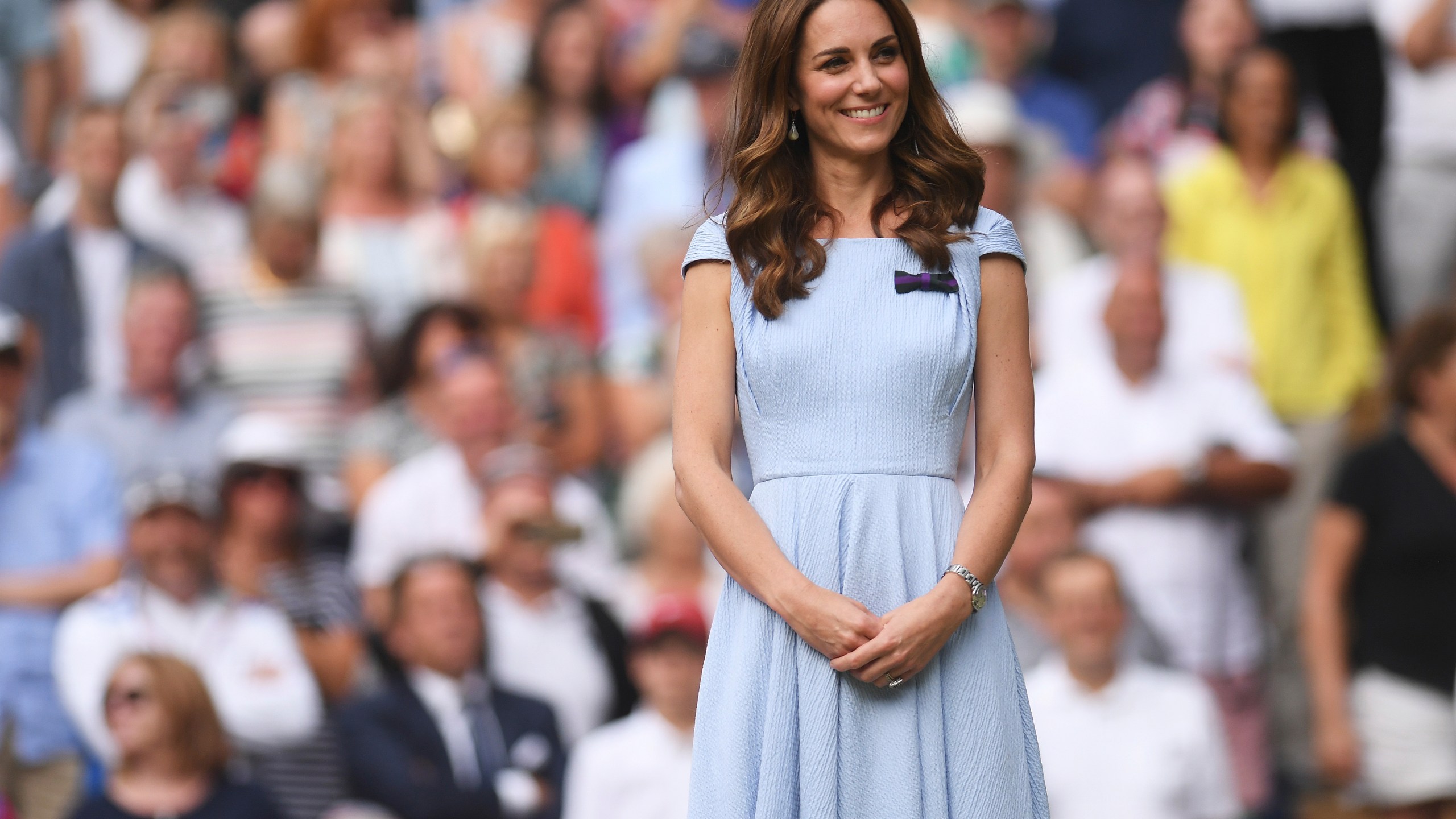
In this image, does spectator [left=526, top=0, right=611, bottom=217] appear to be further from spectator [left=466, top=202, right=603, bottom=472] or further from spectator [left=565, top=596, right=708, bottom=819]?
spectator [left=565, top=596, right=708, bottom=819]

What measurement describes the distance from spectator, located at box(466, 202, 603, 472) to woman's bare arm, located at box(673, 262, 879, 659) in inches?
179

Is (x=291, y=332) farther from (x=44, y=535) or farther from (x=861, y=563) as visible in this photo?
(x=861, y=563)

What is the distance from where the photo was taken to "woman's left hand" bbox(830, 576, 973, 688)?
9.57 ft

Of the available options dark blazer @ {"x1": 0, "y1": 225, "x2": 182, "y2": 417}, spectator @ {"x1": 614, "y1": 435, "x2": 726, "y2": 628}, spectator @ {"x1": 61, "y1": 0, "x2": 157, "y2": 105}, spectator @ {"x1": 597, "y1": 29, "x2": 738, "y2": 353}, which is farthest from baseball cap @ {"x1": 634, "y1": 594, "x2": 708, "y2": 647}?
spectator @ {"x1": 61, "y1": 0, "x2": 157, "y2": 105}

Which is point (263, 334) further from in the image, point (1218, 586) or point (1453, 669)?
point (1453, 669)

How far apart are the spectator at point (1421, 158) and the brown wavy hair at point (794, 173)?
18.5 feet

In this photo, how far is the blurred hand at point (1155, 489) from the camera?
6664 mm

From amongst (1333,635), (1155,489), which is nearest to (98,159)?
(1155,489)

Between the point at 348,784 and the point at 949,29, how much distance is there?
16.6ft

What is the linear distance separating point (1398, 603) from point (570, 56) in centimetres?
478

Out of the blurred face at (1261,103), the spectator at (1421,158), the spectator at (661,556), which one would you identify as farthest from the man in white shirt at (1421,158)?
the spectator at (661,556)

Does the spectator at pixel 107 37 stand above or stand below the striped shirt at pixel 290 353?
above

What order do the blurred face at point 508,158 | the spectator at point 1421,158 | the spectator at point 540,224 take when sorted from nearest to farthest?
the spectator at point 1421,158
the spectator at point 540,224
the blurred face at point 508,158

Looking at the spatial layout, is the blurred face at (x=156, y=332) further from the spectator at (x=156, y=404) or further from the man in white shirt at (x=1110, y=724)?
the man in white shirt at (x=1110, y=724)
